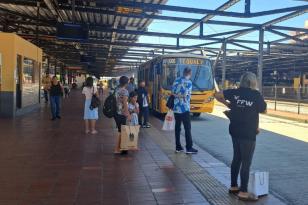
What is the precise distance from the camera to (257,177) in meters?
6.01

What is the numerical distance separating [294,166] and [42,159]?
4.75 meters

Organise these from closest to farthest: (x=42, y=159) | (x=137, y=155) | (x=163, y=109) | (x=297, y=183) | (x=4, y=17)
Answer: (x=297, y=183) < (x=42, y=159) < (x=137, y=155) < (x=163, y=109) < (x=4, y=17)

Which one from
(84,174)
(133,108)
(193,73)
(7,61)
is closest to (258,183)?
(84,174)

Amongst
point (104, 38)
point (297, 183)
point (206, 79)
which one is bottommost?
point (297, 183)

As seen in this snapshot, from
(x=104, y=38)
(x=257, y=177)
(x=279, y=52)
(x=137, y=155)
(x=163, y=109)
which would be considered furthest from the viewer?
(x=279, y=52)

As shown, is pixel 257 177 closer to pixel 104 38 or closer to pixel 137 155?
pixel 137 155

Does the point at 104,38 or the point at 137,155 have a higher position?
the point at 104,38

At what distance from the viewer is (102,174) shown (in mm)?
7156

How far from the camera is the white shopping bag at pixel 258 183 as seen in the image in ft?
19.5

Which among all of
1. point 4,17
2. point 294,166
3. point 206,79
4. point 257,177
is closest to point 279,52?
point 206,79

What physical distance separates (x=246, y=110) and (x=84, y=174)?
2783 millimetres

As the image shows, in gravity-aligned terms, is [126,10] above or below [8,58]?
above

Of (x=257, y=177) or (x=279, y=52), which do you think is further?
(x=279, y=52)

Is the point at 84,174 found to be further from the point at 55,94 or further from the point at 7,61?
the point at 7,61
